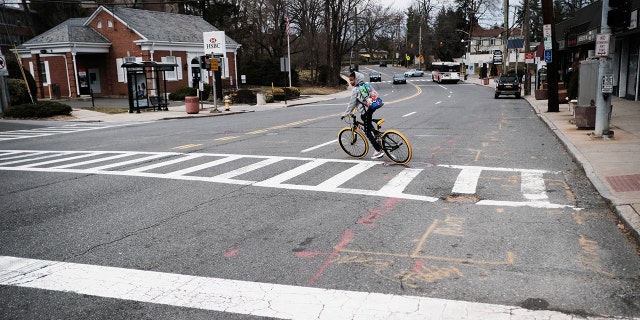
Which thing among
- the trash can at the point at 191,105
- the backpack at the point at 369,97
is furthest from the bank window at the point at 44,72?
the backpack at the point at 369,97

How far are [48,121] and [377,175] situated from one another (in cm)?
2319

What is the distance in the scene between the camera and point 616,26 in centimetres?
1262

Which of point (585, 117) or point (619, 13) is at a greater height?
point (619, 13)

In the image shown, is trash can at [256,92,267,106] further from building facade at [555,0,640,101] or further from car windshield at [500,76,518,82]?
building facade at [555,0,640,101]

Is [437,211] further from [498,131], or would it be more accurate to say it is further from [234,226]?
[498,131]

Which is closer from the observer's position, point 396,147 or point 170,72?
point 396,147

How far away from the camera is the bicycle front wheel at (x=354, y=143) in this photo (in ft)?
39.4

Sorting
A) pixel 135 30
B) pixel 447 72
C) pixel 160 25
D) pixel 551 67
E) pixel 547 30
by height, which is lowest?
pixel 447 72

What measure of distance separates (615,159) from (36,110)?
2780cm

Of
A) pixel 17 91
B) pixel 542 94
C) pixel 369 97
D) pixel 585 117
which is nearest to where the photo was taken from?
pixel 369 97

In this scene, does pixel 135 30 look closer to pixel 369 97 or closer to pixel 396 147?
pixel 369 97

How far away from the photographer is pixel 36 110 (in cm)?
2823

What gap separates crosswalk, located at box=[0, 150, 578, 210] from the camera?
8.62 m

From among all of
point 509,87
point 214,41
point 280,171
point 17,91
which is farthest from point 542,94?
point 17,91
